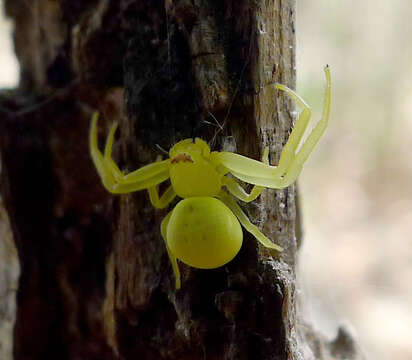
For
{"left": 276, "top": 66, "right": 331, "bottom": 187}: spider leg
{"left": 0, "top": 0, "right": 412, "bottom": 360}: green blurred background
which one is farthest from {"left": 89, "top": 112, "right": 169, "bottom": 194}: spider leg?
{"left": 0, "top": 0, "right": 412, "bottom": 360}: green blurred background

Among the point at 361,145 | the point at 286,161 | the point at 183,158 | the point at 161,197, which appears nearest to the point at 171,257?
the point at 161,197

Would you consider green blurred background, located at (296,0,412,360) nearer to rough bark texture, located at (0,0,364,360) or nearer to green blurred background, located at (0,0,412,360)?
green blurred background, located at (0,0,412,360)

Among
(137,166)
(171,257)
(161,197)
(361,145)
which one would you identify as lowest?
(171,257)

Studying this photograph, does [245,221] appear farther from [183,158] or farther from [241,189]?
[183,158]

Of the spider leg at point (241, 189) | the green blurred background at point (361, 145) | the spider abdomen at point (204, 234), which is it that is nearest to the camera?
the spider abdomen at point (204, 234)

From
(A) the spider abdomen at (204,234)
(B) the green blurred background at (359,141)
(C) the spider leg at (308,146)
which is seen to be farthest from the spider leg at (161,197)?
(B) the green blurred background at (359,141)

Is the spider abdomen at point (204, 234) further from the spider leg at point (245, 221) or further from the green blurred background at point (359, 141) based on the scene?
the green blurred background at point (359, 141)
